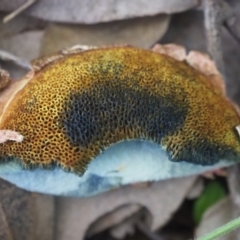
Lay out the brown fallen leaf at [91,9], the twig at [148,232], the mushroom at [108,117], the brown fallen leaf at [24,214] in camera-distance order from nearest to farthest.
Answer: the mushroom at [108,117], the brown fallen leaf at [24,214], the brown fallen leaf at [91,9], the twig at [148,232]

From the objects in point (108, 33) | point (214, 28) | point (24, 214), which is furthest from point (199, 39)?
point (24, 214)

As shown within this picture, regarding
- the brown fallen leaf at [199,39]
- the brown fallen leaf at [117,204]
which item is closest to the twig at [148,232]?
the brown fallen leaf at [117,204]

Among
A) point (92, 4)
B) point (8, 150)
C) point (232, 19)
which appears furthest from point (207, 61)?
point (8, 150)

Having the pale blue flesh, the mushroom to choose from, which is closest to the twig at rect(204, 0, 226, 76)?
the mushroom

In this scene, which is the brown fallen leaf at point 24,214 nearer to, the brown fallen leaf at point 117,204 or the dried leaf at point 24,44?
the brown fallen leaf at point 117,204

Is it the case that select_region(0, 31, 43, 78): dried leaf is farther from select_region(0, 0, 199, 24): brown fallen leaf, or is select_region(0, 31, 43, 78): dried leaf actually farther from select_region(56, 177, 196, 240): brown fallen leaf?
select_region(56, 177, 196, 240): brown fallen leaf

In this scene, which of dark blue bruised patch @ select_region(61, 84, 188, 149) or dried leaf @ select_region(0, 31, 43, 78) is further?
dried leaf @ select_region(0, 31, 43, 78)
